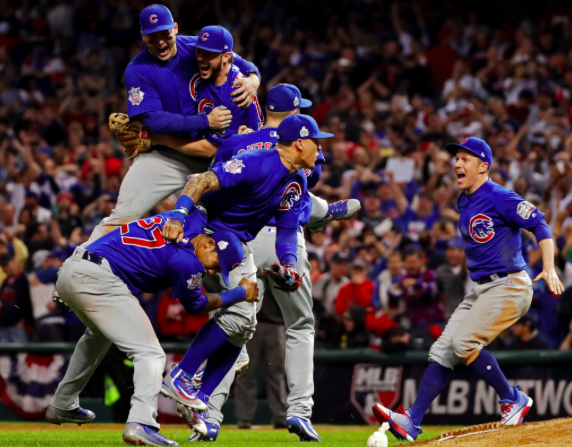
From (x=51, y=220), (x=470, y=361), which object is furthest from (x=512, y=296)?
(x=51, y=220)

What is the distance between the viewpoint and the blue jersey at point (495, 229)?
Result: 6688 millimetres

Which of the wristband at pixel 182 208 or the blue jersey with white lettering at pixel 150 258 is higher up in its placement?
the wristband at pixel 182 208

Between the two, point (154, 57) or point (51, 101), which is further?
point (51, 101)

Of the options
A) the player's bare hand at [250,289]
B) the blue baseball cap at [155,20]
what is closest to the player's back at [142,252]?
the player's bare hand at [250,289]

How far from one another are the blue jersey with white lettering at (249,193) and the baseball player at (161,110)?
0.72 meters

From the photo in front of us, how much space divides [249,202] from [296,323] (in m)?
1.27

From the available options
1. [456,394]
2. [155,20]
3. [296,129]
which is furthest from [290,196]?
[456,394]

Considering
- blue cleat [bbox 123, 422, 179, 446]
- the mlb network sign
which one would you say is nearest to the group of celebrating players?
blue cleat [bbox 123, 422, 179, 446]

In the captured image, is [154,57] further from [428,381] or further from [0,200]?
[0,200]

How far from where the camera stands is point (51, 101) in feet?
56.1

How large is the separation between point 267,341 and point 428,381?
10.3 feet

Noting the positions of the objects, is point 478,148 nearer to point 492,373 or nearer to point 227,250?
point 492,373

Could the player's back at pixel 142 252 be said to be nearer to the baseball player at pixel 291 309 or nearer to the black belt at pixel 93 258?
the black belt at pixel 93 258

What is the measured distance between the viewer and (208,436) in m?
6.52
